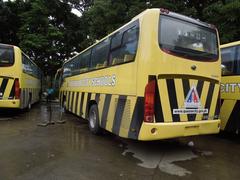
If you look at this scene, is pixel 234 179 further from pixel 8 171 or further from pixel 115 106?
pixel 8 171

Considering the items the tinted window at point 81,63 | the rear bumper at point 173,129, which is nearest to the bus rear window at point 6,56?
the tinted window at point 81,63

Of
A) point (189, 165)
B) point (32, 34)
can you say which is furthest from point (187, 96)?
point (32, 34)

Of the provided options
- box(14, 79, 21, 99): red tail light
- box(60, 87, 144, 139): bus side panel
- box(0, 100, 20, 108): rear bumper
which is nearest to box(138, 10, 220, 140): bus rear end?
box(60, 87, 144, 139): bus side panel

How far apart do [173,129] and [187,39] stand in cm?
195

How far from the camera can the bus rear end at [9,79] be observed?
34.4 ft

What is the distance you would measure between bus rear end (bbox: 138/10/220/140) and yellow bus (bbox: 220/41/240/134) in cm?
130

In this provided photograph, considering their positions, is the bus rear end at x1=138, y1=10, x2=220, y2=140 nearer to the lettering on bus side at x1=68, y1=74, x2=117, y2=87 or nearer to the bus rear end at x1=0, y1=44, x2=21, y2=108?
the lettering on bus side at x1=68, y1=74, x2=117, y2=87

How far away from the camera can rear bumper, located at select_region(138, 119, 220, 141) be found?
5250mm

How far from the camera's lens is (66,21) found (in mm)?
28281

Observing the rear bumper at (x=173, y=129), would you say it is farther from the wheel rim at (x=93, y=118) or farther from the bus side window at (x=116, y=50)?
the wheel rim at (x=93, y=118)

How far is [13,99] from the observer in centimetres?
1067

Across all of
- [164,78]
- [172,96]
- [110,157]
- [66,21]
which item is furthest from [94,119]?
[66,21]

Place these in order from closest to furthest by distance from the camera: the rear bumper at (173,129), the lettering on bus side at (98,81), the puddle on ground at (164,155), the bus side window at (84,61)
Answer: the puddle on ground at (164,155)
the rear bumper at (173,129)
the lettering on bus side at (98,81)
the bus side window at (84,61)

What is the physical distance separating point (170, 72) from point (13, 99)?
7407 mm
